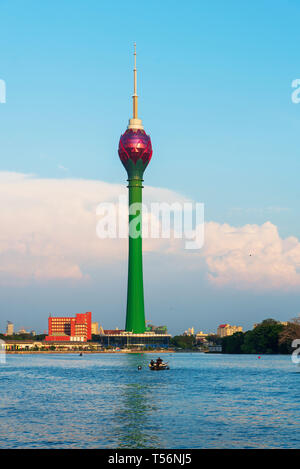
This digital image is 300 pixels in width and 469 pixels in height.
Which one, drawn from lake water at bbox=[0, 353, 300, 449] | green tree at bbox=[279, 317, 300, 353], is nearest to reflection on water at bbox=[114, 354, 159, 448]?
lake water at bbox=[0, 353, 300, 449]

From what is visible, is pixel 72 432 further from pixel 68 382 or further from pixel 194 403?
pixel 68 382

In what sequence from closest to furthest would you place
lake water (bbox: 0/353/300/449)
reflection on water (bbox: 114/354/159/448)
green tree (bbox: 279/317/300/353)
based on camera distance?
reflection on water (bbox: 114/354/159/448) < lake water (bbox: 0/353/300/449) < green tree (bbox: 279/317/300/353)

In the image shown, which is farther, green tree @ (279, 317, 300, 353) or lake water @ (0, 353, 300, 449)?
green tree @ (279, 317, 300, 353)

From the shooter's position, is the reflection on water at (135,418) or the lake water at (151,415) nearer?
the reflection on water at (135,418)

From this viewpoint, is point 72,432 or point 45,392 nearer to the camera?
point 72,432

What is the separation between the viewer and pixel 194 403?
6419 cm

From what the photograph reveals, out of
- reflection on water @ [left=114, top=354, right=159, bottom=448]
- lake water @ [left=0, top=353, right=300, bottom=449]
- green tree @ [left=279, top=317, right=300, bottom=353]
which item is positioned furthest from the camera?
green tree @ [left=279, top=317, right=300, bottom=353]

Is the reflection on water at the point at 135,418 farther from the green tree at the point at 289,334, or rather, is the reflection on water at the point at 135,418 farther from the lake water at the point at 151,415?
the green tree at the point at 289,334

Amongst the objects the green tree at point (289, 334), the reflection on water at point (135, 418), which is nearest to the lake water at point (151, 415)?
the reflection on water at point (135, 418)

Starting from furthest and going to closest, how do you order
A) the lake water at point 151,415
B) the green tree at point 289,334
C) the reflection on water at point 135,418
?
the green tree at point 289,334 < the lake water at point 151,415 < the reflection on water at point 135,418

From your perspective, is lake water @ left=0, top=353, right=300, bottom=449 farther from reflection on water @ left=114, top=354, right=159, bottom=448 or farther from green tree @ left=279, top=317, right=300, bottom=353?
green tree @ left=279, top=317, right=300, bottom=353
